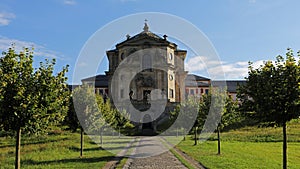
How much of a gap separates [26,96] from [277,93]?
1047 cm

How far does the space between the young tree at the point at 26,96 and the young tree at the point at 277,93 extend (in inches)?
344

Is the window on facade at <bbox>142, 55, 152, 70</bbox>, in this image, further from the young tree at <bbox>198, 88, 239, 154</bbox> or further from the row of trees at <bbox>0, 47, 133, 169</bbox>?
the row of trees at <bbox>0, 47, 133, 169</bbox>

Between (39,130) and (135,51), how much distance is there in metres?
51.7

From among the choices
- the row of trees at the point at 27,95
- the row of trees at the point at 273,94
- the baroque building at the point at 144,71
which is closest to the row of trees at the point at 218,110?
the row of trees at the point at 273,94

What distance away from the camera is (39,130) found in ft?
45.1

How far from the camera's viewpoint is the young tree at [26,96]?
40.7 feet

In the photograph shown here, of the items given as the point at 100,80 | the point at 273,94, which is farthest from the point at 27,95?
the point at 100,80

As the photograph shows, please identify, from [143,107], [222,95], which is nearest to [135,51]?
[143,107]

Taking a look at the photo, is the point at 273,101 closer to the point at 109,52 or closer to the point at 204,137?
the point at 204,137

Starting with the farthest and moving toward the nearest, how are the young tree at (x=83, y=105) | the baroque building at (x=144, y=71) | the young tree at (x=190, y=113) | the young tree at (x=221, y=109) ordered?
the baroque building at (x=144, y=71) → the young tree at (x=190, y=113) → the young tree at (x=221, y=109) → the young tree at (x=83, y=105)

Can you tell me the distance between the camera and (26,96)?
40.9ft

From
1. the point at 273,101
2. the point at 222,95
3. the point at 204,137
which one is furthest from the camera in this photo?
the point at 204,137

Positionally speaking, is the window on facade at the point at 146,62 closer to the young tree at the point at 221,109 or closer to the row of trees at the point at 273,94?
the young tree at the point at 221,109

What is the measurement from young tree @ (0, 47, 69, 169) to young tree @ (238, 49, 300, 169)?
8.75 m
